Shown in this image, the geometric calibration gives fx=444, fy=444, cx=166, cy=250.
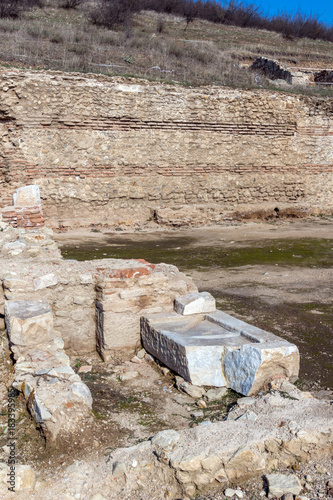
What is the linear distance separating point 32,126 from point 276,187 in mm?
6726

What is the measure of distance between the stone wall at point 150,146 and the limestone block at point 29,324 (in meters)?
6.66

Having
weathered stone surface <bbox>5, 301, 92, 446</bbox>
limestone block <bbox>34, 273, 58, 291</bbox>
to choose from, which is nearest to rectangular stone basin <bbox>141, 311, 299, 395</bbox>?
weathered stone surface <bbox>5, 301, 92, 446</bbox>

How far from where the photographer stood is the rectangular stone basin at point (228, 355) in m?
2.95

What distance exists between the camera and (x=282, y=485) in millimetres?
1979

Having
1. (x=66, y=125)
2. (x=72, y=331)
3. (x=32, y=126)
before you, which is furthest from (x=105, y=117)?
(x=72, y=331)

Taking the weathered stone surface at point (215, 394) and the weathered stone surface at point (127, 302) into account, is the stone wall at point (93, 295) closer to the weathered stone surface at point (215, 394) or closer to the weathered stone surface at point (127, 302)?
the weathered stone surface at point (127, 302)

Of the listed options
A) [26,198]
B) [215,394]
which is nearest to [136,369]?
[215,394]

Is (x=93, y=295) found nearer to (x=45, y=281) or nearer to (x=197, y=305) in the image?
(x=45, y=281)

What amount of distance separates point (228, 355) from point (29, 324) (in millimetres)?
→ 1416

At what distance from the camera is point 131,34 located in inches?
715

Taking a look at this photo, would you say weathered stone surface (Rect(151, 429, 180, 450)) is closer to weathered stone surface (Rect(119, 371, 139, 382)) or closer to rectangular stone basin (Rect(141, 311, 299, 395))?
rectangular stone basin (Rect(141, 311, 299, 395))

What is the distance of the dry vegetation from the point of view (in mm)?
12000

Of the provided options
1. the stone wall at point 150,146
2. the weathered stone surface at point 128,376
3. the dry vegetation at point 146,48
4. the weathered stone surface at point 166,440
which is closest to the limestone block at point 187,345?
the weathered stone surface at point 128,376

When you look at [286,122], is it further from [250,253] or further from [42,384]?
[42,384]
